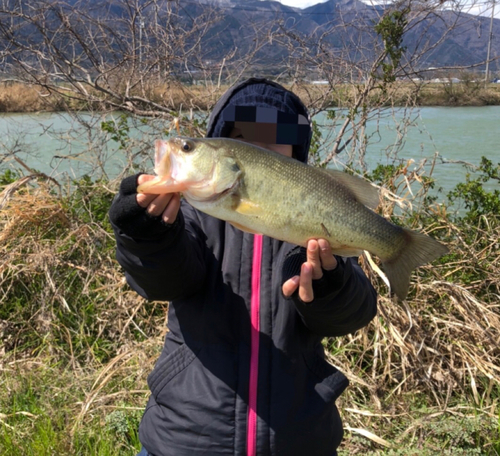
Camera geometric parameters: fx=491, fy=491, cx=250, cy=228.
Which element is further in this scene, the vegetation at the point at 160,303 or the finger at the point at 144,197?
the vegetation at the point at 160,303

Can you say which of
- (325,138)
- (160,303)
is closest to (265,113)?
(160,303)

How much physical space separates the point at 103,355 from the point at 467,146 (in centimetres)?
950

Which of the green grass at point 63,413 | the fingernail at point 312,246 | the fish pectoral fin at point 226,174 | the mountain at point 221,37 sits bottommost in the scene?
the green grass at point 63,413

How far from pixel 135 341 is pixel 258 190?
2.53m

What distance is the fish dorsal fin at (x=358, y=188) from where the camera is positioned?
164 cm

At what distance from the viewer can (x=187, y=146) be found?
1505mm

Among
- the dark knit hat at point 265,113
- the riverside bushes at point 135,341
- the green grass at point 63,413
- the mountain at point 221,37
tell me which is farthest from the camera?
the mountain at point 221,37

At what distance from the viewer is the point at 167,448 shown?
163 cm

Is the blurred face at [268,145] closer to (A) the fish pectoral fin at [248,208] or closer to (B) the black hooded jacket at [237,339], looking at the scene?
(B) the black hooded jacket at [237,339]

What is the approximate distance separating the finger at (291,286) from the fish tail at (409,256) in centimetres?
36

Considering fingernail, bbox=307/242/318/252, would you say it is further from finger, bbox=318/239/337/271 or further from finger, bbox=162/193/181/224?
finger, bbox=162/193/181/224

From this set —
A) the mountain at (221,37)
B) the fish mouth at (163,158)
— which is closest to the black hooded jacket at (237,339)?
the fish mouth at (163,158)

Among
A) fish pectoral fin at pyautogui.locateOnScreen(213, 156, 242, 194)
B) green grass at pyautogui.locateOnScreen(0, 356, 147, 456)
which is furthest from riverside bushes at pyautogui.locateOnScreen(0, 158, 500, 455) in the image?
fish pectoral fin at pyautogui.locateOnScreen(213, 156, 242, 194)

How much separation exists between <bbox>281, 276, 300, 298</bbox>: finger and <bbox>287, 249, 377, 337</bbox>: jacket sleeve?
22 millimetres
